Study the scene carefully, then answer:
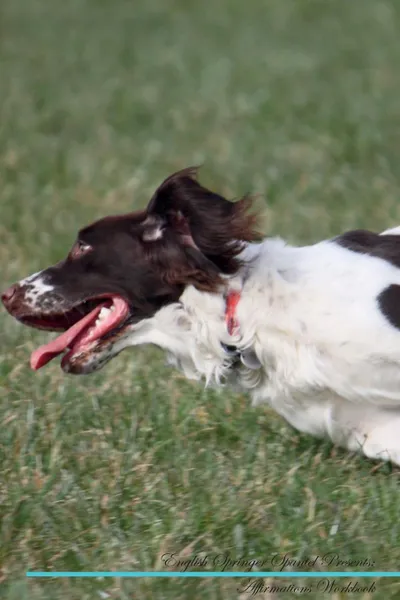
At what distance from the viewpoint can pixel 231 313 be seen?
13.1 ft

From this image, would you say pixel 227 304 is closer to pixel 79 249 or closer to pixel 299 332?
pixel 299 332

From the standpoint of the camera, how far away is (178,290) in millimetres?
3979

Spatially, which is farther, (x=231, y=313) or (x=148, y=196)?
(x=148, y=196)

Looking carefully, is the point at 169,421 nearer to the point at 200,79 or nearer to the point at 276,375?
the point at 276,375

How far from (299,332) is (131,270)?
1.87 ft

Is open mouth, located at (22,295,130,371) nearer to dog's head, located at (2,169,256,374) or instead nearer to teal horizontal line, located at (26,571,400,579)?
dog's head, located at (2,169,256,374)

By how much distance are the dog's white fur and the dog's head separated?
6cm

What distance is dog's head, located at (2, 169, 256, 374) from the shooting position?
392 cm

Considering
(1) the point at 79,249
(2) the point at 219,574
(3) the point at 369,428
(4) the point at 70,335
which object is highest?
(1) the point at 79,249

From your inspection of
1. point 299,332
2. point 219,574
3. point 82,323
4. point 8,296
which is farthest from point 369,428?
point 8,296

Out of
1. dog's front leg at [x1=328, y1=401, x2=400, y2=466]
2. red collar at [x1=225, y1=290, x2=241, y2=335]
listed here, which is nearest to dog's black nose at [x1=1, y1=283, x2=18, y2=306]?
red collar at [x1=225, y1=290, x2=241, y2=335]

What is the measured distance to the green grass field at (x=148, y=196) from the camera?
3799 mm

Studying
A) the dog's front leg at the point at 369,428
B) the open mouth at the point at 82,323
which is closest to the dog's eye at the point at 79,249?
the open mouth at the point at 82,323

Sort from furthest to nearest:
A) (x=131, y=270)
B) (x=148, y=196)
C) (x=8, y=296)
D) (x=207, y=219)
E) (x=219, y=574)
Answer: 1. (x=148, y=196)
2. (x=8, y=296)
3. (x=131, y=270)
4. (x=207, y=219)
5. (x=219, y=574)
